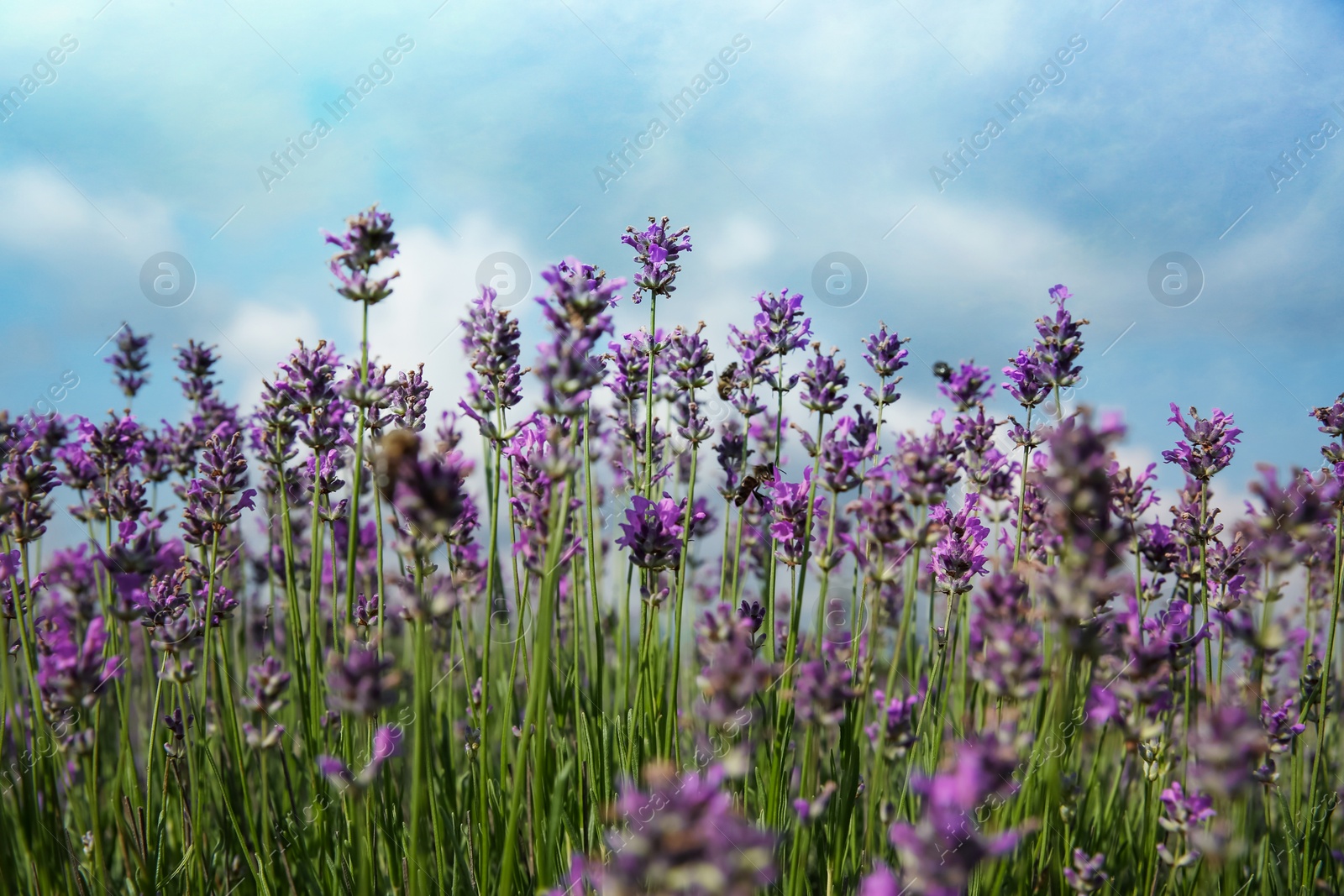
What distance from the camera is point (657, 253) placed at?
3.07m

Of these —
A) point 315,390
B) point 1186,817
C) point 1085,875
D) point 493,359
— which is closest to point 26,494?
point 315,390

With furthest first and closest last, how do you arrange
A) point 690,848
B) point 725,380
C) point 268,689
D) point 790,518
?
point 725,380, point 790,518, point 268,689, point 690,848

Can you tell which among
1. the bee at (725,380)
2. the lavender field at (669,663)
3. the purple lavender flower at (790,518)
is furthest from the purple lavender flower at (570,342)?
the bee at (725,380)

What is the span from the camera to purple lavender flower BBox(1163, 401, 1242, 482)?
2.90 meters

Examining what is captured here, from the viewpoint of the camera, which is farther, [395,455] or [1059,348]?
[1059,348]

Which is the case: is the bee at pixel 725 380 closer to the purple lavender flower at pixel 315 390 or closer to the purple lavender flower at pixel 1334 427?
the purple lavender flower at pixel 315 390

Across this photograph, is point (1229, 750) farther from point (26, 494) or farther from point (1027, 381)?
point (26, 494)

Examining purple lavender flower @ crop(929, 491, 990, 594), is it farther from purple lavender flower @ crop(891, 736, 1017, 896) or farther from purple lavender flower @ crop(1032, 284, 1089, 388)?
purple lavender flower @ crop(891, 736, 1017, 896)

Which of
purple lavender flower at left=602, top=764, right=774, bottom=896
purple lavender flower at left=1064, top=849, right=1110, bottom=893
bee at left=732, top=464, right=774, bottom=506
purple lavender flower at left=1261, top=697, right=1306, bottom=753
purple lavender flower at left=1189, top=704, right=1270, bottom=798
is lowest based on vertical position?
purple lavender flower at left=1064, top=849, right=1110, bottom=893

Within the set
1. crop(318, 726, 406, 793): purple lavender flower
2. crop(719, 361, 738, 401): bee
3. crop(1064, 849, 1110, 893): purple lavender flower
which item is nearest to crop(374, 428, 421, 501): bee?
crop(318, 726, 406, 793): purple lavender flower

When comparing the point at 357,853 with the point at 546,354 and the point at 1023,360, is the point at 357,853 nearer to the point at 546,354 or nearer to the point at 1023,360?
the point at 546,354

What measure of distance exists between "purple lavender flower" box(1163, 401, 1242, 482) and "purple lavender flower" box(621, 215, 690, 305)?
1.90 m

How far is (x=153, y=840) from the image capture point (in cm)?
272

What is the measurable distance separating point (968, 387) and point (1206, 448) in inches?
38.3
